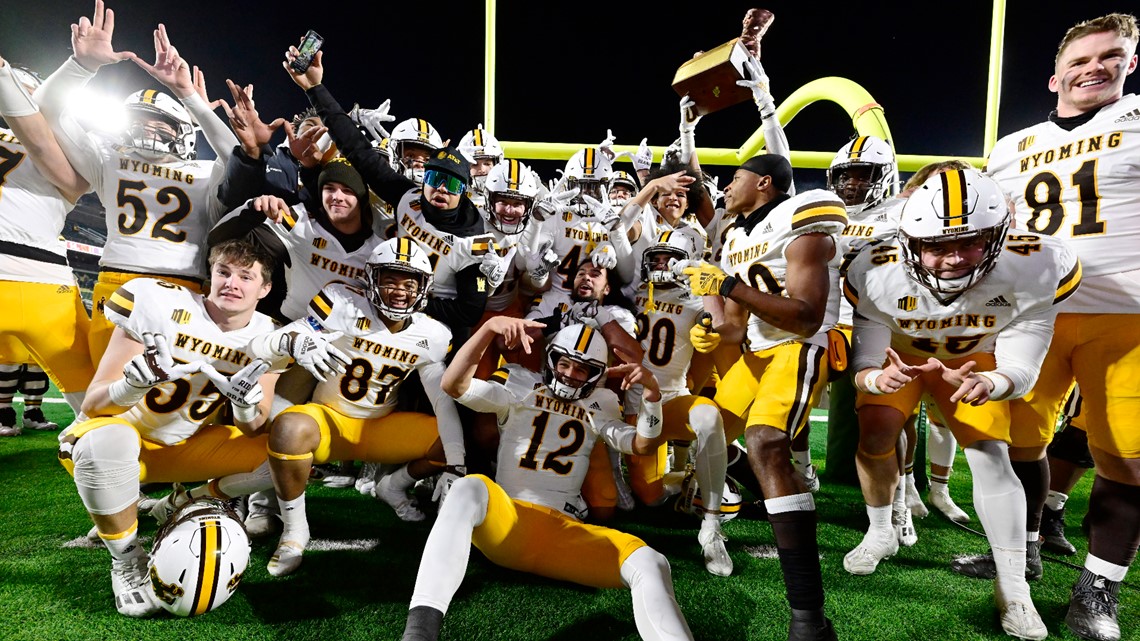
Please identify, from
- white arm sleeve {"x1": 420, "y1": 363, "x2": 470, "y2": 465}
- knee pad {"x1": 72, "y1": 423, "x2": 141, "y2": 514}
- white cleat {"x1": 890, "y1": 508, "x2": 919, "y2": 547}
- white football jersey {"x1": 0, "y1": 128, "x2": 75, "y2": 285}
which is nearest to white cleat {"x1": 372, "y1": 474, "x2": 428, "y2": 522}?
white arm sleeve {"x1": 420, "y1": 363, "x2": 470, "y2": 465}

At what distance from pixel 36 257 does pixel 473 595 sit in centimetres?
282

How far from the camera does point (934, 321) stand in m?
2.29

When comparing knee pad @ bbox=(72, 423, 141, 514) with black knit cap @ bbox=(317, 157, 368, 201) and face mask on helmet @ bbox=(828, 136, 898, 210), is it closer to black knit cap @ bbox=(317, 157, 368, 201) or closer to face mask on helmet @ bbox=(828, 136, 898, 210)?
black knit cap @ bbox=(317, 157, 368, 201)

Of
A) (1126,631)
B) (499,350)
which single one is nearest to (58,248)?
(499,350)

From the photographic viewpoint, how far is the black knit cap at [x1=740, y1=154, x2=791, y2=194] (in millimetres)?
2588

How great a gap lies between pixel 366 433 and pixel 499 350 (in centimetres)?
88

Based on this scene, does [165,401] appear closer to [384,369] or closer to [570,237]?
[384,369]

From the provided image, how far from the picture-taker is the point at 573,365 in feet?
8.52

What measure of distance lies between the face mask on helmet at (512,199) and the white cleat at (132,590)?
2.44 meters

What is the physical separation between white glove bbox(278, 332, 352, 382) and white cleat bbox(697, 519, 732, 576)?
193 centimetres

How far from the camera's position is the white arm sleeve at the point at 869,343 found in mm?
2346

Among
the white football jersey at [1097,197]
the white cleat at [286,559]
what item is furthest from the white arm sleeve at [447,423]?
the white football jersey at [1097,197]

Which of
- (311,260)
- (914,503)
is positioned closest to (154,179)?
(311,260)

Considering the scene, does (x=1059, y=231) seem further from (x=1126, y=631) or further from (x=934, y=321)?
(x=1126, y=631)
